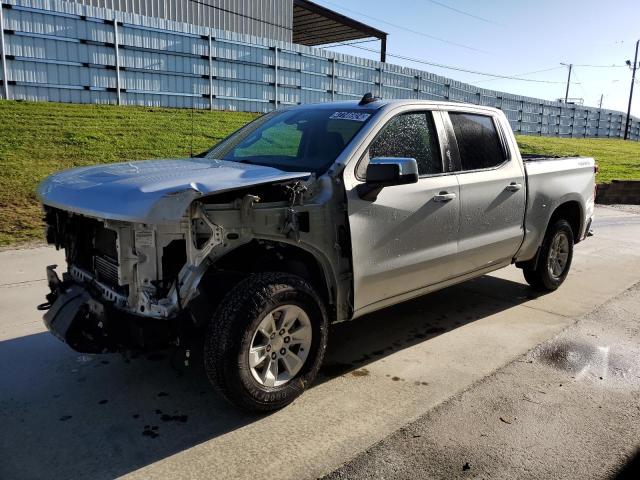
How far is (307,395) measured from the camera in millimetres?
3613

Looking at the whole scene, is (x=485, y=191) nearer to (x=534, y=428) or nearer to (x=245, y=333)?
(x=534, y=428)

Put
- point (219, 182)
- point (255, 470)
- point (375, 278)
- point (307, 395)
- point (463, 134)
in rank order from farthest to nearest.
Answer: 1. point (463, 134)
2. point (375, 278)
3. point (307, 395)
4. point (219, 182)
5. point (255, 470)

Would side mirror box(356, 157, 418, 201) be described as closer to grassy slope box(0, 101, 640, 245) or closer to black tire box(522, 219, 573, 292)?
black tire box(522, 219, 573, 292)

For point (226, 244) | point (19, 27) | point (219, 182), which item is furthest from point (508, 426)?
point (19, 27)

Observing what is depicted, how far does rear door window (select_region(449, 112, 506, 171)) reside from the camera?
4.67m

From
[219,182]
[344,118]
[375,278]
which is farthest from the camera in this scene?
[344,118]

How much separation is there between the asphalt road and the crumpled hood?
4.01 feet

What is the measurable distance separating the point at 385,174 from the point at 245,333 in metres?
1.33

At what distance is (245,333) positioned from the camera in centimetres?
309

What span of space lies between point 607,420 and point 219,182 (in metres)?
2.75

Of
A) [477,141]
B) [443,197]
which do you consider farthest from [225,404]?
[477,141]

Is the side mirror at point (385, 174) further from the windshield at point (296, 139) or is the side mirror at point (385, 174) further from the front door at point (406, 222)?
the windshield at point (296, 139)

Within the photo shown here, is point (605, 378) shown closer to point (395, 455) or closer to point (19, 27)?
point (395, 455)

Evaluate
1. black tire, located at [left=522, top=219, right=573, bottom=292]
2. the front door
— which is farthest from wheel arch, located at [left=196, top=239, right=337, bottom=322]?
black tire, located at [left=522, top=219, right=573, bottom=292]
